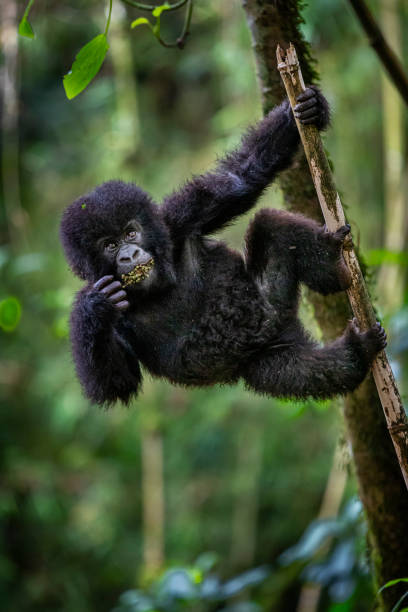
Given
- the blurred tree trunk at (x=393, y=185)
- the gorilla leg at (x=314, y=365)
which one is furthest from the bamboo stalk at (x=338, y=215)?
the blurred tree trunk at (x=393, y=185)

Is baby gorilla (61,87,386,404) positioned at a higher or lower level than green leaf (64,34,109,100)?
lower

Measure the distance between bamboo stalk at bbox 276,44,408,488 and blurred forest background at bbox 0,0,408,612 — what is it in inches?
115

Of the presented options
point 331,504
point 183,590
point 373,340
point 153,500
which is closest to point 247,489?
point 153,500

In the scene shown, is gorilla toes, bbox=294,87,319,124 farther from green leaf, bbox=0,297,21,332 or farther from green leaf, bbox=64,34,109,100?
green leaf, bbox=0,297,21,332

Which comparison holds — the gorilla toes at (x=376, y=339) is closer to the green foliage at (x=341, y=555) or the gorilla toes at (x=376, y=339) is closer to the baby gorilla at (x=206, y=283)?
the baby gorilla at (x=206, y=283)

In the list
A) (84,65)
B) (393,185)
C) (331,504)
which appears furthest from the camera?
(393,185)

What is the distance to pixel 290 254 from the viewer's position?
2.60m

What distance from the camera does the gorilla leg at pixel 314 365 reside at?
238 centimetres

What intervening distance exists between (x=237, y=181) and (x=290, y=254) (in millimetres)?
369

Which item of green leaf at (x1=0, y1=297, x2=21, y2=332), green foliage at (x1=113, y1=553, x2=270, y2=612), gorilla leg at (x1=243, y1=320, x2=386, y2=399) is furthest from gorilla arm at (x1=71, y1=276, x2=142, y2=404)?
green foliage at (x1=113, y1=553, x2=270, y2=612)

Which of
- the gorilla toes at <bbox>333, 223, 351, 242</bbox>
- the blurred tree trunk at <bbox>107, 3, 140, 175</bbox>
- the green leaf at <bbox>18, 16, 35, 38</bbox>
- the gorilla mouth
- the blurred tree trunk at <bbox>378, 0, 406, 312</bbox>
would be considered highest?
the blurred tree trunk at <bbox>107, 3, 140, 175</bbox>

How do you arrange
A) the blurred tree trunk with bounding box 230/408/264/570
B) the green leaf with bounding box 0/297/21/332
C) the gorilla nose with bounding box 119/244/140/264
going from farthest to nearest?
1. the blurred tree trunk with bounding box 230/408/264/570
2. the green leaf with bounding box 0/297/21/332
3. the gorilla nose with bounding box 119/244/140/264

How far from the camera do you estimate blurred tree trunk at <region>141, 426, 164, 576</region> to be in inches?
224

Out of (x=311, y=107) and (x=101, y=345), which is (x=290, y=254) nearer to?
(x=311, y=107)
